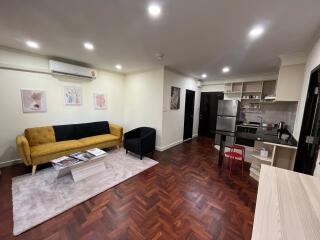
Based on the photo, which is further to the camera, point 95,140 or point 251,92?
point 251,92

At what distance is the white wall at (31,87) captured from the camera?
9.67 feet

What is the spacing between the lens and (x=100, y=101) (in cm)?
454

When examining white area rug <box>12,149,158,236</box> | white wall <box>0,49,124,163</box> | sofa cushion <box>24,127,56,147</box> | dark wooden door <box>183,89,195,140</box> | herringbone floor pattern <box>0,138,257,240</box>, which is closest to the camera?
herringbone floor pattern <box>0,138,257,240</box>

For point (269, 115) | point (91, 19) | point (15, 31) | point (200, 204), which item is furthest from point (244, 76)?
point (15, 31)

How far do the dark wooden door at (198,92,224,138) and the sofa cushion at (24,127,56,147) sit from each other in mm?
5262

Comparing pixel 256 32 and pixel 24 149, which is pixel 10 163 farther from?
pixel 256 32

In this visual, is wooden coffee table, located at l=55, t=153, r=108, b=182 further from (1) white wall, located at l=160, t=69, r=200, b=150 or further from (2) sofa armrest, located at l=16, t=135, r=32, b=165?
(1) white wall, located at l=160, t=69, r=200, b=150

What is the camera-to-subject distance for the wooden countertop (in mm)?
621

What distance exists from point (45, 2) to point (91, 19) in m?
0.46

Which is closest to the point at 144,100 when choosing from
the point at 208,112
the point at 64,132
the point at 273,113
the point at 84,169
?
the point at 64,132

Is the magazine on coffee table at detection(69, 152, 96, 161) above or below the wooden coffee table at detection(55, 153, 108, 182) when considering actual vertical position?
above

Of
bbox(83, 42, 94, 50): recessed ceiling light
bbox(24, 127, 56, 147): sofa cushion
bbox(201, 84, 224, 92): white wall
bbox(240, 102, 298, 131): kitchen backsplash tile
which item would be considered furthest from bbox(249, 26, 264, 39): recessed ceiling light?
bbox(24, 127, 56, 147): sofa cushion

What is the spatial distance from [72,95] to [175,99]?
9.79ft

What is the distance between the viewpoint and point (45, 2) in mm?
1519
